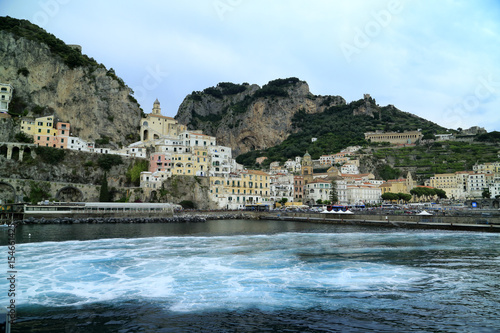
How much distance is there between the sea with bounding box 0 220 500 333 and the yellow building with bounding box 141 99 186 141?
51.0 m

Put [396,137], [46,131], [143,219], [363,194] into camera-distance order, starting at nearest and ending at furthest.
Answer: [143,219], [46,131], [363,194], [396,137]


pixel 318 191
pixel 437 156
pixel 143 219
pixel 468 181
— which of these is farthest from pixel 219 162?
pixel 437 156

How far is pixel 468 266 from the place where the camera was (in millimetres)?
16766

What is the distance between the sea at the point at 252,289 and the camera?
379 inches

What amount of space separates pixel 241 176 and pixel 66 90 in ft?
114

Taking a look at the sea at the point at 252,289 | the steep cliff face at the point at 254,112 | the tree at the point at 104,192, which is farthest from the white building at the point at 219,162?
the steep cliff face at the point at 254,112

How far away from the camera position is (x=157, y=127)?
73125 mm

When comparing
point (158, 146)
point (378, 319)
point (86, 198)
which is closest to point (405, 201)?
point (158, 146)

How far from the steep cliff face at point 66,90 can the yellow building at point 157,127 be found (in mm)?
2250

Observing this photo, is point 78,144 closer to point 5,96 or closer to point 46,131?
point 46,131

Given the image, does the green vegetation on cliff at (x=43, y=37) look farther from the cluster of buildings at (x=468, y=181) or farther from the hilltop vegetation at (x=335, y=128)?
the cluster of buildings at (x=468, y=181)

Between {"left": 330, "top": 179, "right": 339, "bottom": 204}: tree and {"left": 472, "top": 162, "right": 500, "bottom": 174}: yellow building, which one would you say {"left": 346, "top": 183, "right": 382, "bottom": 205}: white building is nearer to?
{"left": 330, "top": 179, "right": 339, "bottom": 204}: tree

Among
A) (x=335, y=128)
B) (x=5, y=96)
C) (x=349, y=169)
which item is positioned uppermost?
(x=335, y=128)

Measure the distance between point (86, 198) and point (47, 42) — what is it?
3262 centimetres
